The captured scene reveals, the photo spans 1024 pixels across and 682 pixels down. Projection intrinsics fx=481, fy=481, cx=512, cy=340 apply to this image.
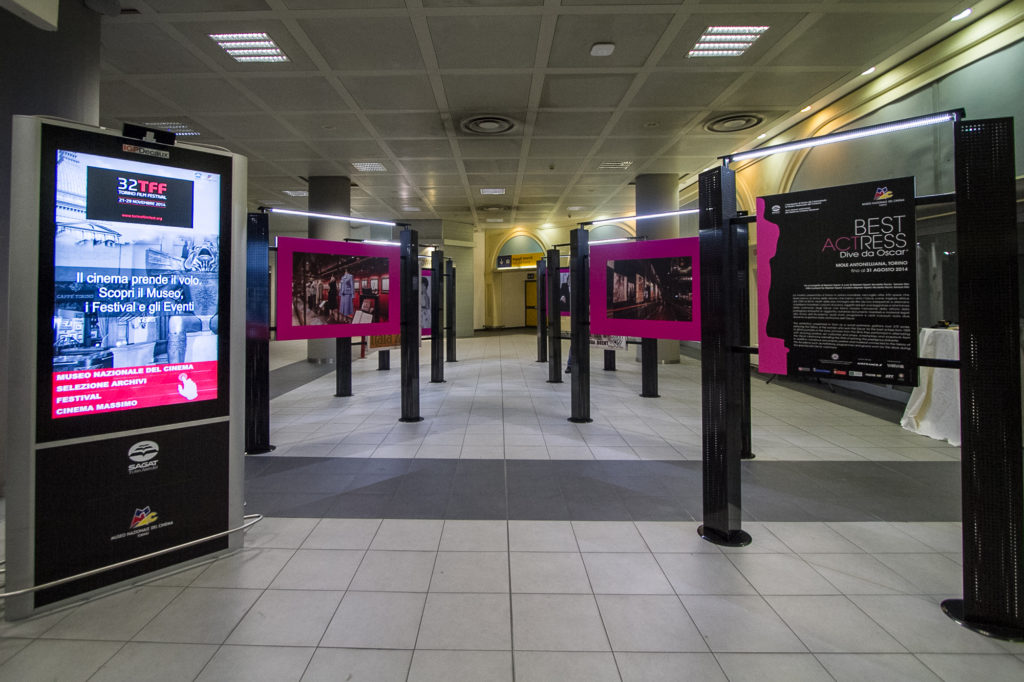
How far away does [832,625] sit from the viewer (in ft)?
6.85

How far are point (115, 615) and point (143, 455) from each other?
2.32ft

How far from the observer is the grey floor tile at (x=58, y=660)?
1790 mm

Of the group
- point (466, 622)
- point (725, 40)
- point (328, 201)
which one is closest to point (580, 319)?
point (725, 40)

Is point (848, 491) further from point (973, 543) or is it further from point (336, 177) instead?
point (336, 177)

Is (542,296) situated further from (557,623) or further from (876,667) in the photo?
(876,667)

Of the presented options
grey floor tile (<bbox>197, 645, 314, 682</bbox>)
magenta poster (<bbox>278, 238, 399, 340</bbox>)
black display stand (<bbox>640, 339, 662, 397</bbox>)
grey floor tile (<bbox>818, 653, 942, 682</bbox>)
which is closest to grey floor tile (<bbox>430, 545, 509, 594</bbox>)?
grey floor tile (<bbox>197, 645, 314, 682</bbox>)

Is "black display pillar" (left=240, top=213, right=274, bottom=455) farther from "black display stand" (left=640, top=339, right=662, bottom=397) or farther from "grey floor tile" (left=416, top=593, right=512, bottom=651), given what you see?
A: "black display stand" (left=640, top=339, right=662, bottom=397)

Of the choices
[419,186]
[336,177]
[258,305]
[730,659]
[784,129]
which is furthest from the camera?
[419,186]

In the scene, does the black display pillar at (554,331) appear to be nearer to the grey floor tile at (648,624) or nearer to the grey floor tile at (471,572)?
the grey floor tile at (471,572)

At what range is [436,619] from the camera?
2105 millimetres

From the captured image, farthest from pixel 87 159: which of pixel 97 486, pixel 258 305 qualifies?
pixel 258 305

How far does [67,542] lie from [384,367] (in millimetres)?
8593

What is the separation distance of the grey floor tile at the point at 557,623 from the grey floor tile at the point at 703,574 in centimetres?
51

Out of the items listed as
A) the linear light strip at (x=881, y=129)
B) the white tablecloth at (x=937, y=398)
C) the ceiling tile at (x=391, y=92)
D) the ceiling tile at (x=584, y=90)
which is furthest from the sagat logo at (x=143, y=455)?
the white tablecloth at (x=937, y=398)
